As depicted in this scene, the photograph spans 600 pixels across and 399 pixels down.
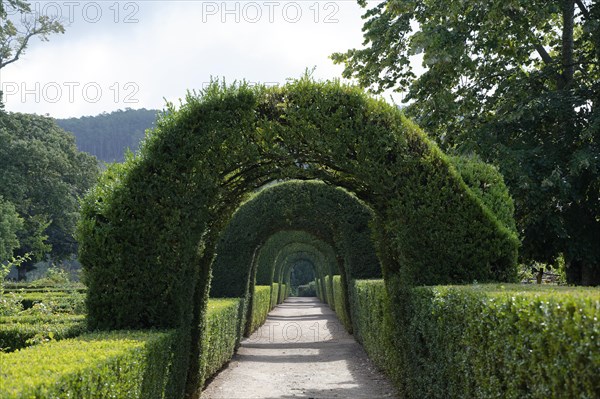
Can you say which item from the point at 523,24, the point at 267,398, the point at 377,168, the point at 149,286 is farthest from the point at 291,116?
the point at 523,24

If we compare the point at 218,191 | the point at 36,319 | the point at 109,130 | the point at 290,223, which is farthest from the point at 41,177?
the point at 109,130

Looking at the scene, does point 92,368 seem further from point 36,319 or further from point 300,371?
point 300,371

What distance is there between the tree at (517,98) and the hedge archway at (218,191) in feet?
12.5

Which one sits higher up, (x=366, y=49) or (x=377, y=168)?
(x=366, y=49)

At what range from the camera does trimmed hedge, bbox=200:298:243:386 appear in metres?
9.27

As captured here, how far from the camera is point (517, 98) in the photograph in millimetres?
12438

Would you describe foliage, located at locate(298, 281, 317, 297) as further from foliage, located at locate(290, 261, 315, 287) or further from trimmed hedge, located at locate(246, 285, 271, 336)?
trimmed hedge, located at locate(246, 285, 271, 336)

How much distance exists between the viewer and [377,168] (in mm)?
7004

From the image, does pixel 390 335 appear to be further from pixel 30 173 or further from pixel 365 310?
pixel 30 173

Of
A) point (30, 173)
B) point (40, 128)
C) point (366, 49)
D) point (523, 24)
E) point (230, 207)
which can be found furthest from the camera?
point (40, 128)

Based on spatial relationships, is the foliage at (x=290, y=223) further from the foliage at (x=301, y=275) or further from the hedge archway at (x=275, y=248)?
the foliage at (x=301, y=275)

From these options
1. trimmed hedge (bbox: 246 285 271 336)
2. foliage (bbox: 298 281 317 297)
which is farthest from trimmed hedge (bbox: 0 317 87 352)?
foliage (bbox: 298 281 317 297)

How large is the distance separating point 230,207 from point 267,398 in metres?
3.00

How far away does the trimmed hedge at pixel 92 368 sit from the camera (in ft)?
10.1
